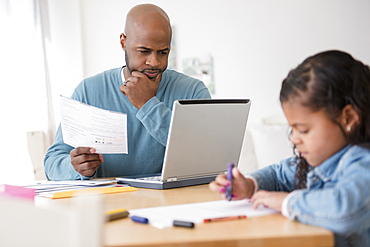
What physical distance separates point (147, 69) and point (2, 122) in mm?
1304

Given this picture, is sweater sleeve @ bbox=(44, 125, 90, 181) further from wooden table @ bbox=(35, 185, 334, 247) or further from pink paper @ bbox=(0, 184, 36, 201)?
wooden table @ bbox=(35, 185, 334, 247)

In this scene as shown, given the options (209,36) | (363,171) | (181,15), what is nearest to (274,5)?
(209,36)

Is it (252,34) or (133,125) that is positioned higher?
(252,34)

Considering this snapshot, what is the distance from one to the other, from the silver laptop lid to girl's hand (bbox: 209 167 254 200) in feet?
0.74

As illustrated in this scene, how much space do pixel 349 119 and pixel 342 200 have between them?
21cm

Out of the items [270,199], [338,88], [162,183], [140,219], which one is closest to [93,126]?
[162,183]

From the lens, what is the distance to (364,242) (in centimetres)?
66

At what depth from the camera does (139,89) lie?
1.33 meters

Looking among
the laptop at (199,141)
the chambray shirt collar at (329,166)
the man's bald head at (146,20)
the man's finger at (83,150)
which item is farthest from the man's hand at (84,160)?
the chambray shirt collar at (329,166)

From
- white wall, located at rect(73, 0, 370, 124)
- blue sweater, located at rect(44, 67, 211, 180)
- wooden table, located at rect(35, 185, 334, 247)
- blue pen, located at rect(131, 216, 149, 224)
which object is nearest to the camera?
wooden table, located at rect(35, 185, 334, 247)

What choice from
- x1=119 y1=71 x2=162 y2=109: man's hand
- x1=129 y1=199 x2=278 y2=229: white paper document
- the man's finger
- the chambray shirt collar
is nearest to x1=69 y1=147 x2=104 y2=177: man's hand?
the man's finger

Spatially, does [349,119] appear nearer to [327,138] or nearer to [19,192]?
[327,138]

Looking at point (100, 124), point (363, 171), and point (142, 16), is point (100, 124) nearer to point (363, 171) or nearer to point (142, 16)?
point (142, 16)

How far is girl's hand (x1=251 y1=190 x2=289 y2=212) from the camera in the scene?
2.30ft
